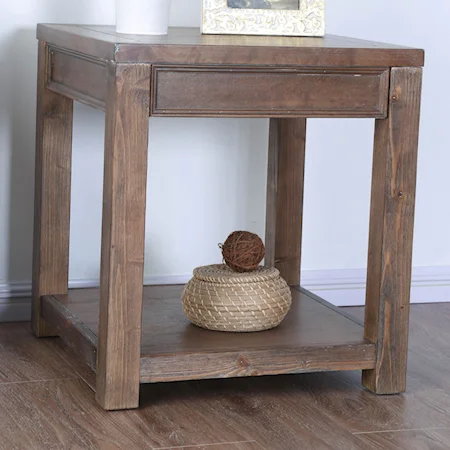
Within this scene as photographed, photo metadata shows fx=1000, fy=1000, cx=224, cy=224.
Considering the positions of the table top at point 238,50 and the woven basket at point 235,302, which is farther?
the woven basket at point 235,302

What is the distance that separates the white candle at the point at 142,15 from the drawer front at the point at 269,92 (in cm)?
20

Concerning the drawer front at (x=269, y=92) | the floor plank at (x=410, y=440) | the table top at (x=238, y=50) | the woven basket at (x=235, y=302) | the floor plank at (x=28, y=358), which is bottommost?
the floor plank at (x=410, y=440)

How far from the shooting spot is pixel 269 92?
166 centimetres

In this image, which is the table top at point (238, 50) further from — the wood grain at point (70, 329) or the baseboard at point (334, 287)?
the baseboard at point (334, 287)

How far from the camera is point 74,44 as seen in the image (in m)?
1.81

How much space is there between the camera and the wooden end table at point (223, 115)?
1.62 m

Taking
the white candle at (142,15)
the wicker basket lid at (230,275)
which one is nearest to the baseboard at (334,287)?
the wicker basket lid at (230,275)

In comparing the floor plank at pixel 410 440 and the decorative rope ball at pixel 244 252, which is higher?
the decorative rope ball at pixel 244 252

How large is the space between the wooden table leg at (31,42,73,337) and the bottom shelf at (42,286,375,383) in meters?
0.10

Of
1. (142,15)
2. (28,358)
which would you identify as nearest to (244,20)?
(142,15)

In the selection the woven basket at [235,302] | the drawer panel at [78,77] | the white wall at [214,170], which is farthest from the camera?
the white wall at [214,170]

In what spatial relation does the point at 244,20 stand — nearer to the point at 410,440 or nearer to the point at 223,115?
the point at 223,115

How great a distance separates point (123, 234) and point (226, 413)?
36cm

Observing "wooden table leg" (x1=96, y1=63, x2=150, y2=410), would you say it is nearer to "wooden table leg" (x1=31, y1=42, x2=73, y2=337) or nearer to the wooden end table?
the wooden end table
